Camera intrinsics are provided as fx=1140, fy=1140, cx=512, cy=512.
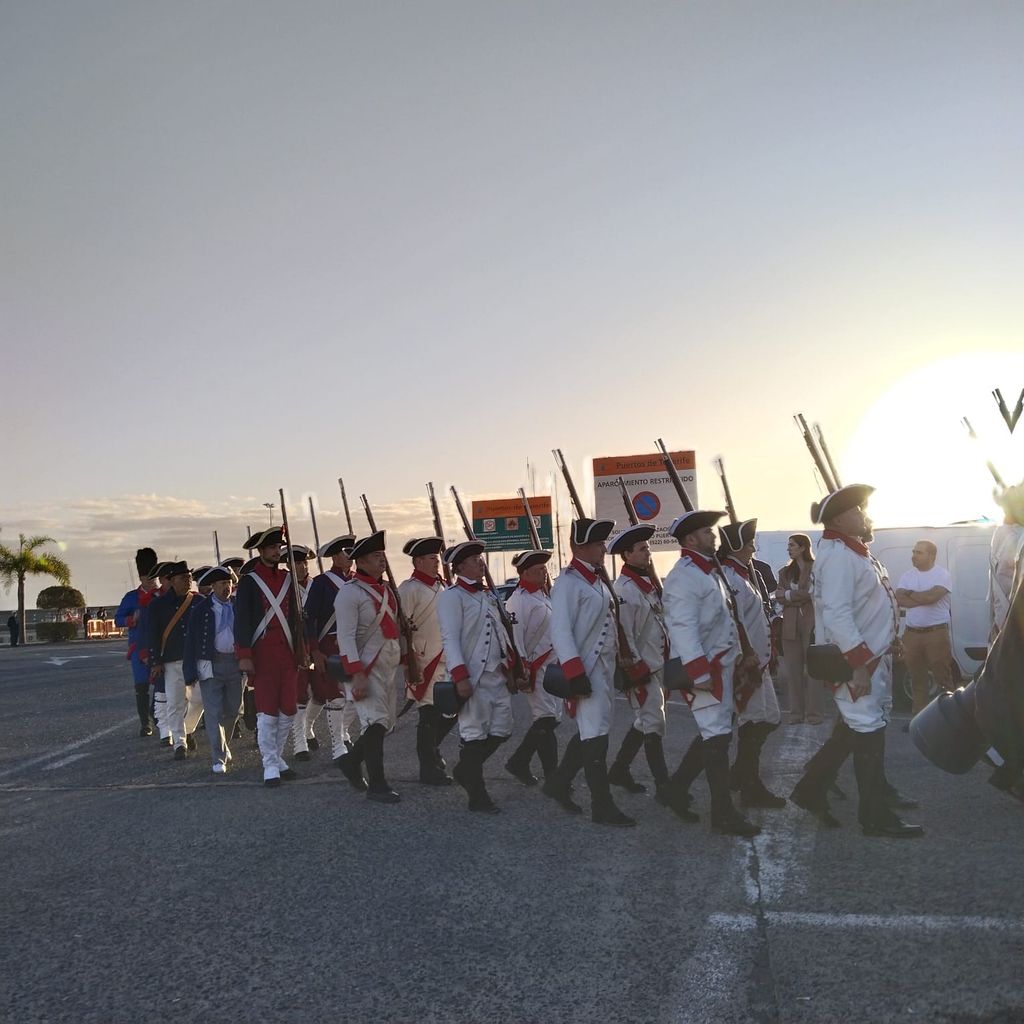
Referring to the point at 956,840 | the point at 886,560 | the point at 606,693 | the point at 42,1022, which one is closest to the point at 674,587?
A: the point at 606,693

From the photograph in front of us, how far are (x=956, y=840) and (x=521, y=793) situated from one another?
3266mm

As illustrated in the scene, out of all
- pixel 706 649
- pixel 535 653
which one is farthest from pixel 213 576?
pixel 706 649

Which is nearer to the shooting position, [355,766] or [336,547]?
[355,766]

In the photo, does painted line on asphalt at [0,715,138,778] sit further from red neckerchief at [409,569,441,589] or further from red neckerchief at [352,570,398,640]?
red neckerchief at [409,569,441,589]

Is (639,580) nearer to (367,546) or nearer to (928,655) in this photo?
(367,546)

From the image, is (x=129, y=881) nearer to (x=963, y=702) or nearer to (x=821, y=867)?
(x=821, y=867)

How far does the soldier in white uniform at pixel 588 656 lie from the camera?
7406mm

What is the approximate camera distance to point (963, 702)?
2695 millimetres

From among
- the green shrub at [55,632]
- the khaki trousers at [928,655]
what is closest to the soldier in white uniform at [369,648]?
the khaki trousers at [928,655]

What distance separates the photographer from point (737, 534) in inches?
362

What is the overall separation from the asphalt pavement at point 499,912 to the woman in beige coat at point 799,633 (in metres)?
3.61


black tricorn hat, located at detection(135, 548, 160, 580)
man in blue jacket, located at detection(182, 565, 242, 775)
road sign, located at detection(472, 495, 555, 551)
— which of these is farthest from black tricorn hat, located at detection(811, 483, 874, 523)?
road sign, located at detection(472, 495, 555, 551)

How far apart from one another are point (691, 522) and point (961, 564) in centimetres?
658

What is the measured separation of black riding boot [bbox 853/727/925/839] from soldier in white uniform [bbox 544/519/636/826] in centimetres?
141
